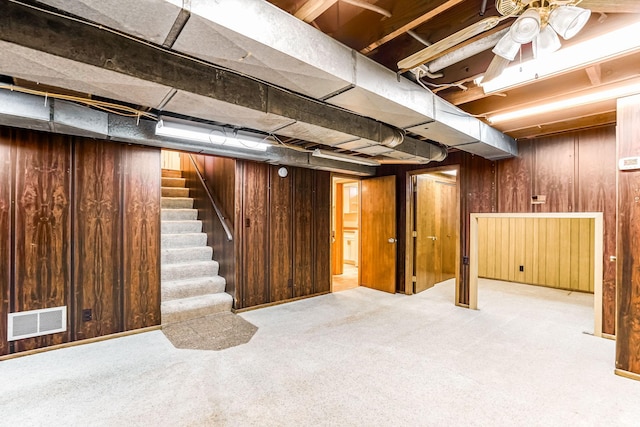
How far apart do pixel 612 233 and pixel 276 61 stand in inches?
158

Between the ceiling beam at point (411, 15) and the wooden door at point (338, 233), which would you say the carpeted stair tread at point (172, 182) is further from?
the ceiling beam at point (411, 15)

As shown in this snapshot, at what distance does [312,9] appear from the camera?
1.54m

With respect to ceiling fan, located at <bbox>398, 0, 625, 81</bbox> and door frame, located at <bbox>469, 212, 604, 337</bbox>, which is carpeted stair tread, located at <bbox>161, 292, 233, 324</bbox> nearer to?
door frame, located at <bbox>469, 212, 604, 337</bbox>

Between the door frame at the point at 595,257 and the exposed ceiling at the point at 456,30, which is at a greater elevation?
the exposed ceiling at the point at 456,30

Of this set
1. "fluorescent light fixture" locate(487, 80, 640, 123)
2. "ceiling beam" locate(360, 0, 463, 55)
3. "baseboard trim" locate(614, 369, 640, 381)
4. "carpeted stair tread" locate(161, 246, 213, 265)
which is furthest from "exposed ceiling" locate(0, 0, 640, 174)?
"baseboard trim" locate(614, 369, 640, 381)

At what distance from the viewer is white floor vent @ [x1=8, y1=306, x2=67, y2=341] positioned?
2.85 metres

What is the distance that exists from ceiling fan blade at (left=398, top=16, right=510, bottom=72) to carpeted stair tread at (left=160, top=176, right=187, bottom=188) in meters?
5.17

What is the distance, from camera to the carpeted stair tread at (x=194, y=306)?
3.76 meters

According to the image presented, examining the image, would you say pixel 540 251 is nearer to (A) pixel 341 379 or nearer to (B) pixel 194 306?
(A) pixel 341 379

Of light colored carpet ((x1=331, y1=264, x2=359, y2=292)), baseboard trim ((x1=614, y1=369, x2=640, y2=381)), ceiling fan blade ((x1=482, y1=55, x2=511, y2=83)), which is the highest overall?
ceiling fan blade ((x1=482, y1=55, x2=511, y2=83))

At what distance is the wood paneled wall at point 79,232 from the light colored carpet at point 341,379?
333 mm

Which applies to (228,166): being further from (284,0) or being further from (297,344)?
(284,0)

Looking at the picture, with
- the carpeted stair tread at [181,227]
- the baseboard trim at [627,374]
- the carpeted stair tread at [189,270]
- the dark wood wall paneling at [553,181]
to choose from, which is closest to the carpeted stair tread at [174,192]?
the carpeted stair tread at [181,227]

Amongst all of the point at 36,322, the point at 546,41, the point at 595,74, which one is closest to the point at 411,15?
the point at 546,41
